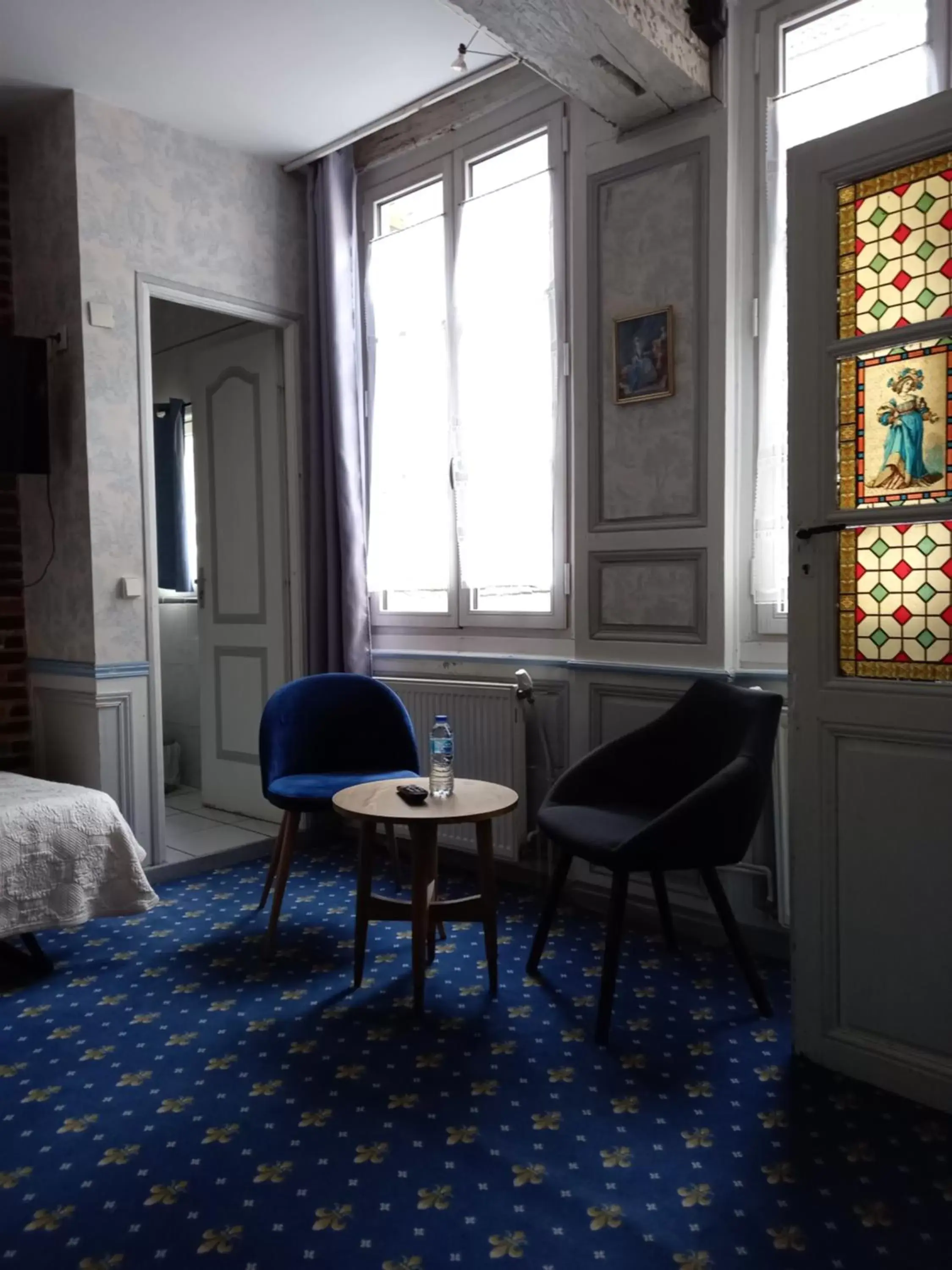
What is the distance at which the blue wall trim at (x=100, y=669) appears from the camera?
11.2 ft

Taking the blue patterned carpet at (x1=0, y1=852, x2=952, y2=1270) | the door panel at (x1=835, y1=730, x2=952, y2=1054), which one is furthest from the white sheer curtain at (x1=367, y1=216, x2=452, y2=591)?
the door panel at (x1=835, y1=730, x2=952, y2=1054)

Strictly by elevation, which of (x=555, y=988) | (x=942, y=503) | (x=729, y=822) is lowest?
(x=555, y=988)

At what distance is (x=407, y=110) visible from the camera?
138 inches

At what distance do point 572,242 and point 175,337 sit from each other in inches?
101

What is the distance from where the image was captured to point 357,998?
247 cm

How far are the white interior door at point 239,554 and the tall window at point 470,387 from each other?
1.71 feet

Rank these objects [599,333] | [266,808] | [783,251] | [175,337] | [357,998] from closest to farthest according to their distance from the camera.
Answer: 1. [357,998]
2. [783,251]
3. [599,333]
4. [266,808]
5. [175,337]

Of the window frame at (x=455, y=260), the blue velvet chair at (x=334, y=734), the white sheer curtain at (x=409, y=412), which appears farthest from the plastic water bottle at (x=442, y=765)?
the white sheer curtain at (x=409, y=412)

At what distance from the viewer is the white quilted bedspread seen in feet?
8.39

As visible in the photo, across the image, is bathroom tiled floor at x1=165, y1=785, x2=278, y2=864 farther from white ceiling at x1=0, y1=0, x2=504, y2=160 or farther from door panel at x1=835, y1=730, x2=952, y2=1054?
white ceiling at x1=0, y1=0, x2=504, y2=160

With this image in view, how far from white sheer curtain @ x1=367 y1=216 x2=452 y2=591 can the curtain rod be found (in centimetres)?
39

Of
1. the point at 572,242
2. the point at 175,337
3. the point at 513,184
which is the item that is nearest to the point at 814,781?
the point at 572,242

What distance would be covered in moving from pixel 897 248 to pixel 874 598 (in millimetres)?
744

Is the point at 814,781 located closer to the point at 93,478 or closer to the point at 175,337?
the point at 93,478
